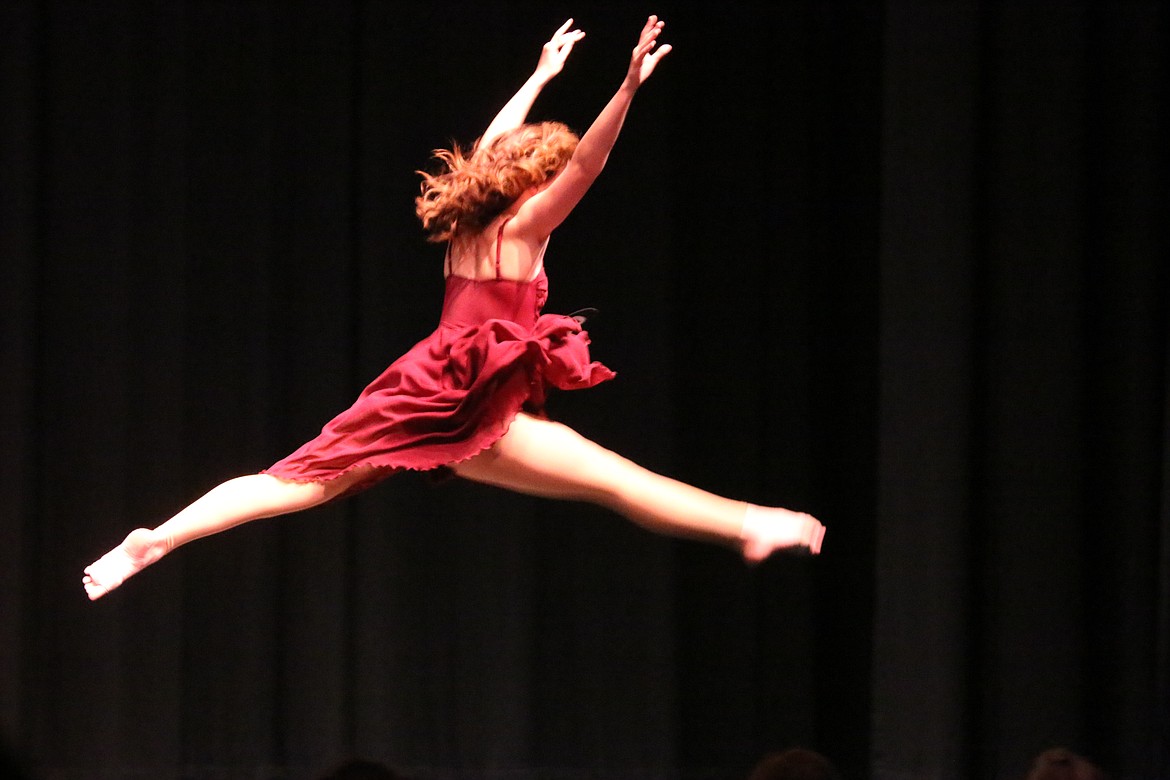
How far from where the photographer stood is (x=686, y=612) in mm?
4160

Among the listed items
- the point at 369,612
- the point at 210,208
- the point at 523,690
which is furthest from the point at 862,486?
the point at 210,208

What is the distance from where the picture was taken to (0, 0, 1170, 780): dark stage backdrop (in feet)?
13.5

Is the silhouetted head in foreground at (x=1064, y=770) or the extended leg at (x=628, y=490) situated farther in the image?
the extended leg at (x=628, y=490)

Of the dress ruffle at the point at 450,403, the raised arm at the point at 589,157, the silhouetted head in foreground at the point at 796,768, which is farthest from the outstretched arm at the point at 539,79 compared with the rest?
the silhouetted head in foreground at the point at 796,768

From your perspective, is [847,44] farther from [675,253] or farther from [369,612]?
[369,612]

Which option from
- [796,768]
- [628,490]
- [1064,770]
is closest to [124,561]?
[628,490]

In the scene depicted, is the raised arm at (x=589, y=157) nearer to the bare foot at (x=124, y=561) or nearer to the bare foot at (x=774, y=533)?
the bare foot at (x=774, y=533)

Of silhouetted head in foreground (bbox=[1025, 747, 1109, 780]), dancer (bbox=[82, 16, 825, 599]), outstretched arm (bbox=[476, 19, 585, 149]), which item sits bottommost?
silhouetted head in foreground (bbox=[1025, 747, 1109, 780])

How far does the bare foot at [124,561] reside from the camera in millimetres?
2578

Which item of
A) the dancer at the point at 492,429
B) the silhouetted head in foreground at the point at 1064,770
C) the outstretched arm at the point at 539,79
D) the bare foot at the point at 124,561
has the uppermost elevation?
the outstretched arm at the point at 539,79

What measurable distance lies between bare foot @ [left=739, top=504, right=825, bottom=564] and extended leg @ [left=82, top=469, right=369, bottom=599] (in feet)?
2.26

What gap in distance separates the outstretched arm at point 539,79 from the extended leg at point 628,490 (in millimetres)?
579

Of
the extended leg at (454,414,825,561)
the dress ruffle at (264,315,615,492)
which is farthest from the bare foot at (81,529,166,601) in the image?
the extended leg at (454,414,825,561)

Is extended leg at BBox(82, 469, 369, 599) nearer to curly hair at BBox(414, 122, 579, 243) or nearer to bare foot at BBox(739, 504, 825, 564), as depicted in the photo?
curly hair at BBox(414, 122, 579, 243)
